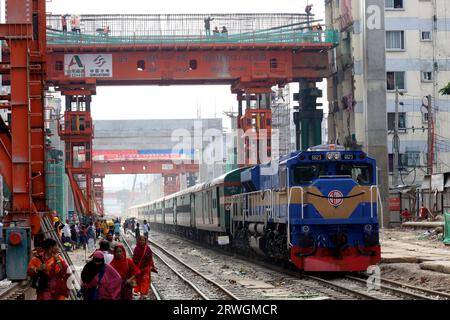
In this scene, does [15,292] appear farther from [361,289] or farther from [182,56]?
[182,56]

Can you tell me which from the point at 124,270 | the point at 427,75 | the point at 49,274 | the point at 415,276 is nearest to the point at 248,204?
the point at 415,276

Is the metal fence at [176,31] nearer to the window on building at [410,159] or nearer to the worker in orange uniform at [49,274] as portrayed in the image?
the window on building at [410,159]

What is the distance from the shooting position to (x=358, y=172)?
22578 millimetres

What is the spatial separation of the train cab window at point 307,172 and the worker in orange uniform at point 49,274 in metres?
10.9

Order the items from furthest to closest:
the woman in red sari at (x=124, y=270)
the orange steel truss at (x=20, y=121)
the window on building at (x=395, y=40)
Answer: the window on building at (x=395, y=40)
the orange steel truss at (x=20, y=121)
the woman in red sari at (x=124, y=270)

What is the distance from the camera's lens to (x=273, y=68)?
4938cm

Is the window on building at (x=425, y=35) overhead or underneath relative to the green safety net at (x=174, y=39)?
overhead

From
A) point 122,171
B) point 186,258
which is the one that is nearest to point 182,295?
point 186,258

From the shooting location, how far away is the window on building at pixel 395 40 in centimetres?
6581

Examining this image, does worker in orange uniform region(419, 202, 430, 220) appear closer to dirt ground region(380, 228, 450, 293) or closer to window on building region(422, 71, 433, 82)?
dirt ground region(380, 228, 450, 293)

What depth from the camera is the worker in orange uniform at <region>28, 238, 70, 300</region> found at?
11.8 metres

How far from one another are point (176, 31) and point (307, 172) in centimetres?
2876

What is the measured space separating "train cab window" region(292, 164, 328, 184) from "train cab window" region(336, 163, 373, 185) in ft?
1.44

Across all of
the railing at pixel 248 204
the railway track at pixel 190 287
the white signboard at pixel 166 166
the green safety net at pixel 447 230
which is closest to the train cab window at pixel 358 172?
the railing at pixel 248 204
